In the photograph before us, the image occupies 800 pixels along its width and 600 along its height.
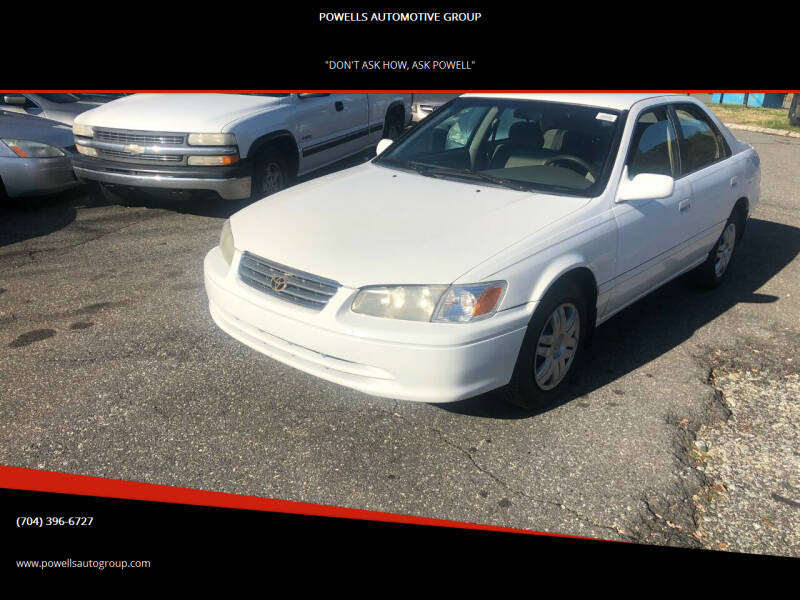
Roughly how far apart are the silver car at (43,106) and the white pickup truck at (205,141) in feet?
5.38

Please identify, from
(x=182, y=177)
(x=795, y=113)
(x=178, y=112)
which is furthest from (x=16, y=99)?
(x=795, y=113)

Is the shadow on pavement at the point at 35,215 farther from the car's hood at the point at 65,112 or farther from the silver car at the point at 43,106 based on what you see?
the silver car at the point at 43,106

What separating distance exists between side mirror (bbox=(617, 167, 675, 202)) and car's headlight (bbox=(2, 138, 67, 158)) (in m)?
5.84

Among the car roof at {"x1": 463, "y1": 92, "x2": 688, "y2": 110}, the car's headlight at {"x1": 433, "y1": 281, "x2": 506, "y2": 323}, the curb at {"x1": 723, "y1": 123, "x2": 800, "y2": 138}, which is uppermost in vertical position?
the car roof at {"x1": 463, "y1": 92, "x2": 688, "y2": 110}

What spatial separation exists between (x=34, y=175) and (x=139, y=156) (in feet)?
4.33

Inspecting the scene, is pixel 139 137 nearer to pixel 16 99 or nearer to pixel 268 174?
pixel 268 174

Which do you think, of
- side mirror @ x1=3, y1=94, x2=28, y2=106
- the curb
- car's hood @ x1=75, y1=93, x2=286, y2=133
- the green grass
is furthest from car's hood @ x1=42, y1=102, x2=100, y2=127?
the green grass

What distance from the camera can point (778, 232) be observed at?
7145 mm

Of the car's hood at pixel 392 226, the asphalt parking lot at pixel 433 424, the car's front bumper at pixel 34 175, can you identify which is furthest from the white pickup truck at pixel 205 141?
the car's hood at pixel 392 226

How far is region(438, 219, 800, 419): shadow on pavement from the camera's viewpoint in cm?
399

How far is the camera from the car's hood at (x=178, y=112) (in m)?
6.52

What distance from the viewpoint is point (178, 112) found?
6.71m

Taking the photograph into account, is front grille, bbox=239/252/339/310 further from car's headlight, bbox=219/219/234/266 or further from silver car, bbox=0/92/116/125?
silver car, bbox=0/92/116/125

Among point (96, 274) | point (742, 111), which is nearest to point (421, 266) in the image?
point (96, 274)
